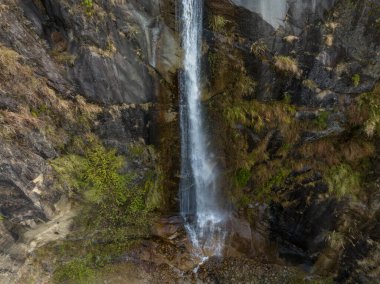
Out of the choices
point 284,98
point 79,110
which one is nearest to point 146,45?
point 79,110

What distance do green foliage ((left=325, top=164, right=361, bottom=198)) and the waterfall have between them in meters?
3.49

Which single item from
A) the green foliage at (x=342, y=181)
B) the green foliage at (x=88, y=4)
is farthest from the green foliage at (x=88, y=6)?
the green foliage at (x=342, y=181)

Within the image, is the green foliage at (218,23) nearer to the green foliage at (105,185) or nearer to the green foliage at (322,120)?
the green foliage at (322,120)

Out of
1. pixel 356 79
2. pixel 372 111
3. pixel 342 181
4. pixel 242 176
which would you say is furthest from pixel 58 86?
pixel 372 111

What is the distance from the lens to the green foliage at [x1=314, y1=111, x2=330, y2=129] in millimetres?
8625

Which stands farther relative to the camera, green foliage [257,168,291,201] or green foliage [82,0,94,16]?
green foliage [257,168,291,201]

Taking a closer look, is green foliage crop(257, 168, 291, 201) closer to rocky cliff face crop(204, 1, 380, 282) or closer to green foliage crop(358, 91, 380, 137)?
rocky cliff face crop(204, 1, 380, 282)

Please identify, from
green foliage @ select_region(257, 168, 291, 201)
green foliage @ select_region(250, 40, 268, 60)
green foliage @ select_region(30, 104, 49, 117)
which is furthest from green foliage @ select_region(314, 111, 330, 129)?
green foliage @ select_region(30, 104, 49, 117)

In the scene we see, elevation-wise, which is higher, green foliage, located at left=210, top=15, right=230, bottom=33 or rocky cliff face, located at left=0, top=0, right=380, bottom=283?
green foliage, located at left=210, top=15, right=230, bottom=33

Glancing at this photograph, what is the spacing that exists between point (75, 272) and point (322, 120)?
8.46m

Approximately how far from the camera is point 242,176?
9773 mm

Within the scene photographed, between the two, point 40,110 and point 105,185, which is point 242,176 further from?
point 40,110

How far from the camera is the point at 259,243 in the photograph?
9.80m

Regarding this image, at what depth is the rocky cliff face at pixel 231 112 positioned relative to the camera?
7.68 m
